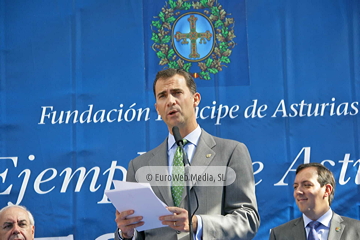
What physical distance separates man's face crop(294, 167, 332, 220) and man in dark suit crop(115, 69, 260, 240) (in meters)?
1.33

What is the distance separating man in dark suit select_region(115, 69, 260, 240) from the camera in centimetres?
218

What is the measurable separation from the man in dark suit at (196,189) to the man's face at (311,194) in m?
1.33

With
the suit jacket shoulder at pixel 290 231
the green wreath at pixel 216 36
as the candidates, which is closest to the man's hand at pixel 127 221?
the suit jacket shoulder at pixel 290 231

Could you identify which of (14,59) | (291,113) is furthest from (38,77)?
(291,113)

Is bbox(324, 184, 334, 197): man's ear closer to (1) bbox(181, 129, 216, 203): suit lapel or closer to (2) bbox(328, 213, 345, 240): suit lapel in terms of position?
(2) bbox(328, 213, 345, 240): suit lapel

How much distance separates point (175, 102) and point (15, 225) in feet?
5.19

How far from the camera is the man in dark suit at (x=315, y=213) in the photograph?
11.5 feet

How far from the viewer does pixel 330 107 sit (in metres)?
4.09

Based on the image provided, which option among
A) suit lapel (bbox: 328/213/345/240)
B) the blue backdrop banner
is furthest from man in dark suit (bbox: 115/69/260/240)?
the blue backdrop banner

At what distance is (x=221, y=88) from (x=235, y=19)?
597 mm

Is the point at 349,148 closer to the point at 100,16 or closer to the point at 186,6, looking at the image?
the point at 186,6

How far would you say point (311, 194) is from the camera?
363 cm

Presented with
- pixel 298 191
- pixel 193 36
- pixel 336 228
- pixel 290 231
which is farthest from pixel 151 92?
pixel 336 228

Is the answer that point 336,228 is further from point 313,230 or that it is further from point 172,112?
point 172,112
